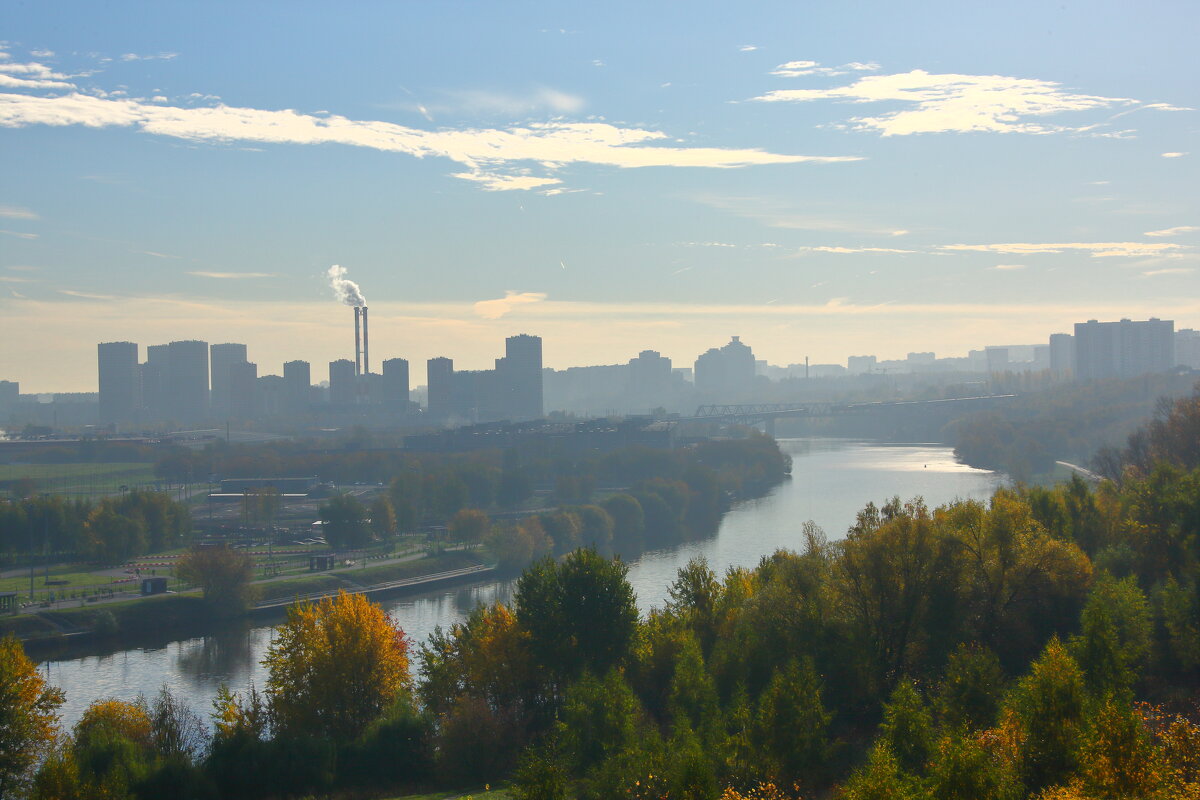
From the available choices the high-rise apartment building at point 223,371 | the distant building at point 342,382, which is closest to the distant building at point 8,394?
the high-rise apartment building at point 223,371

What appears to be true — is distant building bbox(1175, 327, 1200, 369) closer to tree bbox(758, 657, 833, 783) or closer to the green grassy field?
the green grassy field

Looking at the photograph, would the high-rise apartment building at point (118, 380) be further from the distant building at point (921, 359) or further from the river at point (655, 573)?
the distant building at point (921, 359)

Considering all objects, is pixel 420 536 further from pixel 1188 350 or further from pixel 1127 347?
pixel 1188 350

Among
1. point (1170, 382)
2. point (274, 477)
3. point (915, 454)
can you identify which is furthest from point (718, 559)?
point (1170, 382)

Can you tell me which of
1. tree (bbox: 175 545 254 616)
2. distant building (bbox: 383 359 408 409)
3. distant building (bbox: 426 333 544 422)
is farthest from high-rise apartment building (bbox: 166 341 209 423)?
tree (bbox: 175 545 254 616)

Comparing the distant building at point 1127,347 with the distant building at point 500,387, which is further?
the distant building at point 500,387

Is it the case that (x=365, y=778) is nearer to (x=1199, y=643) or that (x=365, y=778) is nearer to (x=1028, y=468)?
(x=1199, y=643)
